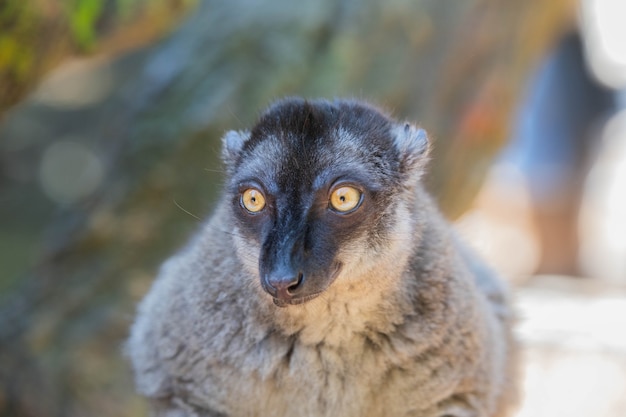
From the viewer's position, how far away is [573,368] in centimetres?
868

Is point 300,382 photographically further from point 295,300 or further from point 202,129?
point 202,129

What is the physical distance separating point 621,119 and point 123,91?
9.07 m

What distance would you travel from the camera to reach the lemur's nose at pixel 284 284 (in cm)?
396

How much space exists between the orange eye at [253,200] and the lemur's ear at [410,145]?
772 mm

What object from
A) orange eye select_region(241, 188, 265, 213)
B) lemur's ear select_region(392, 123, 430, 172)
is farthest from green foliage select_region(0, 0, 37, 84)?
lemur's ear select_region(392, 123, 430, 172)

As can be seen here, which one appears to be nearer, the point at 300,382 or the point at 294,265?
the point at 294,265

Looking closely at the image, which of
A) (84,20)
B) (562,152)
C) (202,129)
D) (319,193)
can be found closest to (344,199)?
(319,193)

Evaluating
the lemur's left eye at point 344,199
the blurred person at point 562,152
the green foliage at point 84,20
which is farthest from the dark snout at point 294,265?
the blurred person at point 562,152

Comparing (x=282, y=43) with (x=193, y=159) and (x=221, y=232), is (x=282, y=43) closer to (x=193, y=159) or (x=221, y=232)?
(x=193, y=159)

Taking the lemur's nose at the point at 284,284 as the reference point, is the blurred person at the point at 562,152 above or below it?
above

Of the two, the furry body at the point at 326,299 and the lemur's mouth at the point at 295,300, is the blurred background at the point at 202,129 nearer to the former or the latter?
the furry body at the point at 326,299

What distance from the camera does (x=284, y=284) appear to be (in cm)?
397

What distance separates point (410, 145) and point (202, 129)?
5235 millimetres

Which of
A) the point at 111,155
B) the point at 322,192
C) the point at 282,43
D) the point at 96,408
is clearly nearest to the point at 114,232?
the point at 111,155
